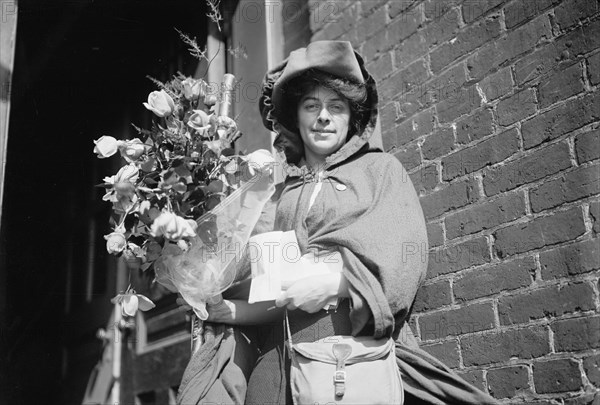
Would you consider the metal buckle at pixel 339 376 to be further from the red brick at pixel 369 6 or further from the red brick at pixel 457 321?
the red brick at pixel 369 6

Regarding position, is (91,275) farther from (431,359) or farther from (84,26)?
(431,359)

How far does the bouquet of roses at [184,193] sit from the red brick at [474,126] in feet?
2.62

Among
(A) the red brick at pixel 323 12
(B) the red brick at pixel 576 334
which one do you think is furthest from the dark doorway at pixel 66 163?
(B) the red brick at pixel 576 334

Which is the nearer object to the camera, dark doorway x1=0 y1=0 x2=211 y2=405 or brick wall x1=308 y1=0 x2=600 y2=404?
brick wall x1=308 y1=0 x2=600 y2=404

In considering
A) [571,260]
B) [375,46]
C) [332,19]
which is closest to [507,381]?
[571,260]

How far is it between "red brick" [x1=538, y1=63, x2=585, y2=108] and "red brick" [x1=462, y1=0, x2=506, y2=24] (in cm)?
45

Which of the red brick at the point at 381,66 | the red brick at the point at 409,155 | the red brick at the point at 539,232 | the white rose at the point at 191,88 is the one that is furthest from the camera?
the red brick at the point at 381,66

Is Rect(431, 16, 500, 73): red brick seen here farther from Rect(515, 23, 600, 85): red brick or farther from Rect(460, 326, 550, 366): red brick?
Rect(460, 326, 550, 366): red brick

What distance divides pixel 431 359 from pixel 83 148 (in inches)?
91.3

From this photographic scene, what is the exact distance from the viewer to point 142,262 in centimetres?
253

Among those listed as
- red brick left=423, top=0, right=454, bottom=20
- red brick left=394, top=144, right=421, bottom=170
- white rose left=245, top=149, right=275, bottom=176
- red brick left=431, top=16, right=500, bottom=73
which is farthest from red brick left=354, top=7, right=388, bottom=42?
white rose left=245, top=149, right=275, bottom=176

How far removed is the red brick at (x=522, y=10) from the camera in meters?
2.66

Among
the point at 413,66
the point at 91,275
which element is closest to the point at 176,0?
the point at 413,66

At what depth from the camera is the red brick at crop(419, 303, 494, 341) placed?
8.61ft
